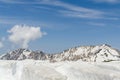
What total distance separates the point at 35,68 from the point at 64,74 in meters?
5.11

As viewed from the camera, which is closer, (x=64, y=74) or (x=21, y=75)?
(x=64, y=74)

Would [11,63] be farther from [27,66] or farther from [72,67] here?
[72,67]

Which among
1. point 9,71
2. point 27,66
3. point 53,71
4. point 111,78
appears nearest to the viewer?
point 111,78

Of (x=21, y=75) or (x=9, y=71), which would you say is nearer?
(x=21, y=75)

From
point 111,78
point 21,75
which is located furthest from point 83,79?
point 21,75

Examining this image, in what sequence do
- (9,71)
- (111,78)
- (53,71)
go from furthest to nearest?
(9,71), (53,71), (111,78)

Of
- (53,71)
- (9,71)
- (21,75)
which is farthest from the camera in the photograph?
(9,71)

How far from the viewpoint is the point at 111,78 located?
34500 mm

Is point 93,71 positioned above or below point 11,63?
above

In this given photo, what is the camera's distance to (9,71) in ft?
171

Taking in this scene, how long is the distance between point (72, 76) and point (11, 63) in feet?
58.8

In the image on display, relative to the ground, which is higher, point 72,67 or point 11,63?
point 72,67

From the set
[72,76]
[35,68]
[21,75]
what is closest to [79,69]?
[72,76]

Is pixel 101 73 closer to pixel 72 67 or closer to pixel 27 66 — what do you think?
pixel 72 67
